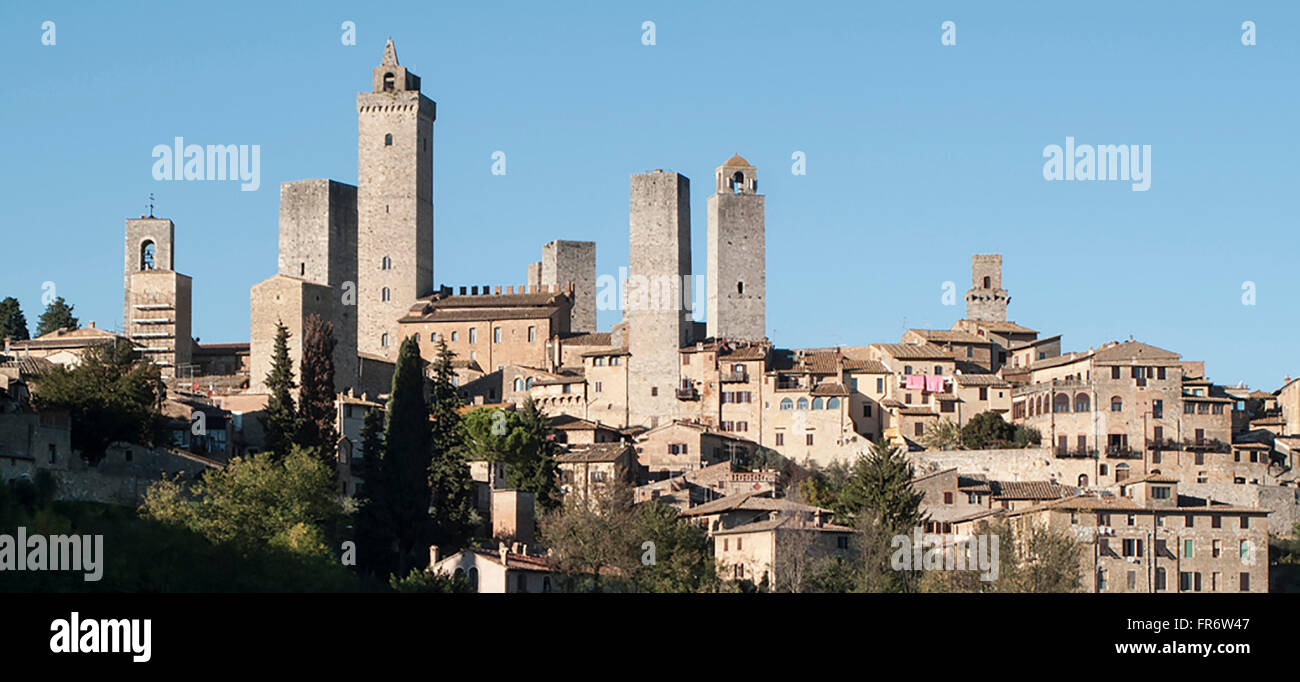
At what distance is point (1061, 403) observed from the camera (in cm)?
6525

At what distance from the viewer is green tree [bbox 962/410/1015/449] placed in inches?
2579

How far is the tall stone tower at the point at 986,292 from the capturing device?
291 feet

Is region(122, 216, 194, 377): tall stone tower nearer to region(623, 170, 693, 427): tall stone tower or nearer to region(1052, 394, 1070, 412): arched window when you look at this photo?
region(623, 170, 693, 427): tall stone tower

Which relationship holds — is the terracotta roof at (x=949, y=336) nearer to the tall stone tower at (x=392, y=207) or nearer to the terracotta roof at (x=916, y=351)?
the terracotta roof at (x=916, y=351)

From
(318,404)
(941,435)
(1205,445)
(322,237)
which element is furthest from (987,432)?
(322,237)

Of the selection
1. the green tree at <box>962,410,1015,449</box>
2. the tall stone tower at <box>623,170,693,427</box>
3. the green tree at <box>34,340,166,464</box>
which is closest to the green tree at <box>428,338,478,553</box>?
the green tree at <box>34,340,166,464</box>

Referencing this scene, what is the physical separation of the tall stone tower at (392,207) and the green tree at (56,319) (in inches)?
516

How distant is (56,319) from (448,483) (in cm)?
3897

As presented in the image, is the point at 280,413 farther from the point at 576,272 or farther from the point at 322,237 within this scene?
the point at 576,272

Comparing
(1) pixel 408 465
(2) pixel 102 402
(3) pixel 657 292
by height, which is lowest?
(1) pixel 408 465

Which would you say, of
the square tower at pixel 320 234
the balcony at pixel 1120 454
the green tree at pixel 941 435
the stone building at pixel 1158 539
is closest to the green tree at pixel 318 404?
the stone building at pixel 1158 539

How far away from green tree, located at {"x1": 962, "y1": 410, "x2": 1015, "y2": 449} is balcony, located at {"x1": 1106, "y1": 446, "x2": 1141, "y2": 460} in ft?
10.6
